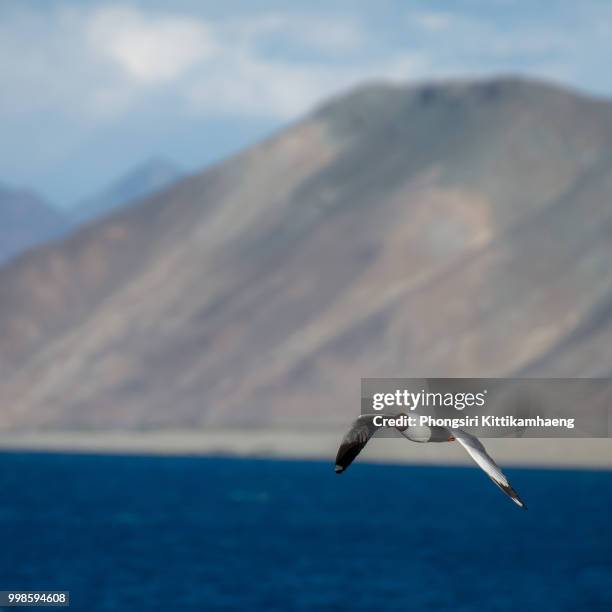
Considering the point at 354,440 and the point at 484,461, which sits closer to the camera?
the point at 484,461

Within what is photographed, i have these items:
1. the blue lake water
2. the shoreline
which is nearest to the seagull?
the blue lake water

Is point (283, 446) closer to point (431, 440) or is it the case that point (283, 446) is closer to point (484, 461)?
point (431, 440)

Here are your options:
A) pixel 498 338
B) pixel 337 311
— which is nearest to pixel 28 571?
pixel 498 338

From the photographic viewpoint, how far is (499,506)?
446 feet

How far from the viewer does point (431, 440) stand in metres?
16.6

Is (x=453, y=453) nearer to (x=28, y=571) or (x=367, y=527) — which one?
(x=367, y=527)

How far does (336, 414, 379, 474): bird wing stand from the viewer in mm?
15328

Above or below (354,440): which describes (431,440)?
above

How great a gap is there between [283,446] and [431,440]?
164813 millimetres

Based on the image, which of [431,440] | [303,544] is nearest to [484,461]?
[431,440]

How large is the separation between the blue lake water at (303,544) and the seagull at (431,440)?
146ft

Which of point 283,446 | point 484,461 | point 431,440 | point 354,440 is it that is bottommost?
point 484,461

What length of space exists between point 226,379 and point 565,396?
A: 54.7 m

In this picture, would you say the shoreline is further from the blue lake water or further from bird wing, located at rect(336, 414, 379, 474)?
bird wing, located at rect(336, 414, 379, 474)
